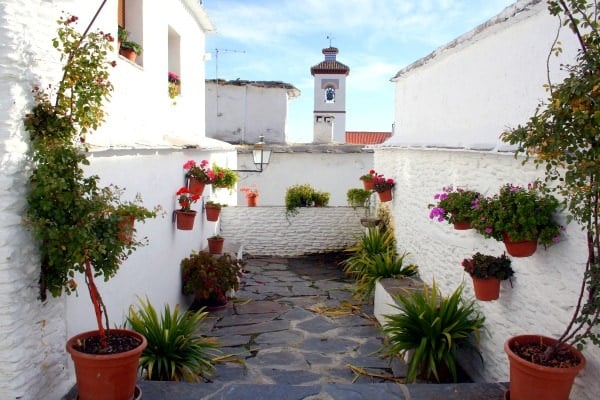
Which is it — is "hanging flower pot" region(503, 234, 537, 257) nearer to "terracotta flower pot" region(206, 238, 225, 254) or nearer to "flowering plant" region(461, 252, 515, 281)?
"flowering plant" region(461, 252, 515, 281)

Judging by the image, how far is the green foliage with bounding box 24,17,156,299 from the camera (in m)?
3.54

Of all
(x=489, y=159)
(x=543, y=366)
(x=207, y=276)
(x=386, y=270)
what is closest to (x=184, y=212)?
(x=207, y=276)

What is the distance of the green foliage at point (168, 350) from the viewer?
5.22 meters

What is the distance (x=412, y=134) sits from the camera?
895 cm

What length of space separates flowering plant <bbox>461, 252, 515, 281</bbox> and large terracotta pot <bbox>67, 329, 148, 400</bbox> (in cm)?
308

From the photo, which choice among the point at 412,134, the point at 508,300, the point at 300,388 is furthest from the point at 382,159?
the point at 300,388

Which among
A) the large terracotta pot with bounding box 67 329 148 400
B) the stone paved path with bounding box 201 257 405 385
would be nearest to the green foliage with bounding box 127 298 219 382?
the stone paved path with bounding box 201 257 405 385

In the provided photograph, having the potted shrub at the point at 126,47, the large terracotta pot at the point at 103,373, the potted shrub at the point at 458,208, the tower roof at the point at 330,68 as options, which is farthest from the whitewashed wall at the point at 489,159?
the tower roof at the point at 330,68

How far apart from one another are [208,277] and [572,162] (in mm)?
5883

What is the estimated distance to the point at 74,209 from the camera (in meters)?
3.63

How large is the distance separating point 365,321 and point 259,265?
438 centimetres

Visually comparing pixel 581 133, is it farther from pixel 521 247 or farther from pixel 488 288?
A: pixel 488 288

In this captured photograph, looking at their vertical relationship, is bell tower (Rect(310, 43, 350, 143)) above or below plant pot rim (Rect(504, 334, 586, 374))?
above

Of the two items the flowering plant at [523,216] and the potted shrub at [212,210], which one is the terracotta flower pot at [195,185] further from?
the flowering plant at [523,216]
